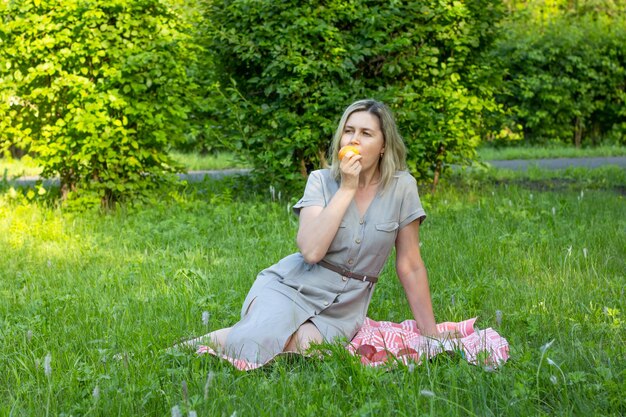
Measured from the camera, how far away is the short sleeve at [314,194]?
4.27 meters

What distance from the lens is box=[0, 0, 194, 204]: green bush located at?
8.06 meters

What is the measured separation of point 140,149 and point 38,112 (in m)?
1.07

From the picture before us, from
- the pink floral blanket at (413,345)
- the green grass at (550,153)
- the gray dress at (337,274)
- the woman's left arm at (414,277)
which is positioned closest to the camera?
the pink floral blanket at (413,345)

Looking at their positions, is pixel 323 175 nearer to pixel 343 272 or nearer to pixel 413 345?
pixel 343 272

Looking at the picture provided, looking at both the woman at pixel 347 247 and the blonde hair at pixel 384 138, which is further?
the blonde hair at pixel 384 138

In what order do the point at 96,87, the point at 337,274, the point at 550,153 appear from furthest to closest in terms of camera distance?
1. the point at 550,153
2. the point at 96,87
3. the point at 337,274

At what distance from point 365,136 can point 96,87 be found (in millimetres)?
4639

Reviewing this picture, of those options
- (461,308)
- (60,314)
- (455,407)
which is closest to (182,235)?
(60,314)

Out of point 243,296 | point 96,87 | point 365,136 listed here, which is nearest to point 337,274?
point 365,136

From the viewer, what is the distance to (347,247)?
4258 millimetres

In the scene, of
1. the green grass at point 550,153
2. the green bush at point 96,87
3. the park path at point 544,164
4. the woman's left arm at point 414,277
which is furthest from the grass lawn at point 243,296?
the green grass at point 550,153

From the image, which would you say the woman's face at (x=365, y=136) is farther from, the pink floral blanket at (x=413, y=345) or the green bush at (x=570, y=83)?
the green bush at (x=570, y=83)

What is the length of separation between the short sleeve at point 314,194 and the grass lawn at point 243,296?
81cm

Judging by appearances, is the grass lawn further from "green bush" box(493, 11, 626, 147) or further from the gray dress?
"green bush" box(493, 11, 626, 147)
